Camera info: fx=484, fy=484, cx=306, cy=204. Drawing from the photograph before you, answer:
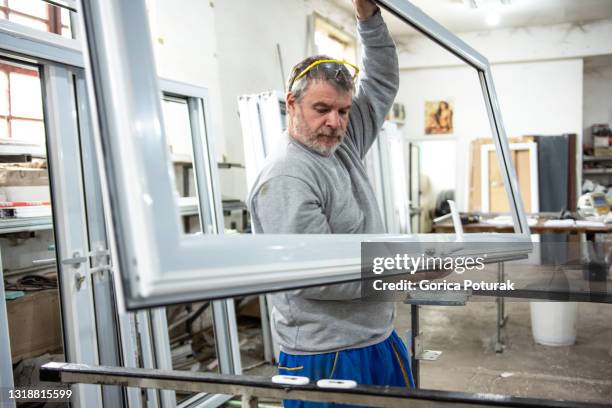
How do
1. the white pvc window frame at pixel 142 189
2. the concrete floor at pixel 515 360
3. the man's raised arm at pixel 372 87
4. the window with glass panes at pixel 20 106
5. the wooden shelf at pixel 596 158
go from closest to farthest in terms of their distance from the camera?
the white pvc window frame at pixel 142 189 < the man's raised arm at pixel 372 87 < the window with glass panes at pixel 20 106 < the concrete floor at pixel 515 360 < the wooden shelf at pixel 596 158

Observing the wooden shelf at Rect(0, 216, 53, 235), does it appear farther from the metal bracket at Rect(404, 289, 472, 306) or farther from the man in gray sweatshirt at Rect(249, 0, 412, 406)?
the metal bracket at Rect(404, 289, 472, 306)

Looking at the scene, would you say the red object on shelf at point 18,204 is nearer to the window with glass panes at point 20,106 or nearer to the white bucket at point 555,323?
the window with glass panes at point 20,106

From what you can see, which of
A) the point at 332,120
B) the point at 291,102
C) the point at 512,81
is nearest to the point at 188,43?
the point at 291,102

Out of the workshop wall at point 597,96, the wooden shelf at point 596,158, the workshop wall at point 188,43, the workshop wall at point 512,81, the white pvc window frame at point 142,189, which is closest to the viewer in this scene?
the white pvc window frame at point 142,189

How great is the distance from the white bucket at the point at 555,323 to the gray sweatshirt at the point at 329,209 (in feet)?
9.23

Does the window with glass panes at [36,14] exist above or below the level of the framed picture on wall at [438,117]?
above

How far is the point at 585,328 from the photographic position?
4035 mm

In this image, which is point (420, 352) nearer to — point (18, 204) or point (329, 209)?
point (329, 209)

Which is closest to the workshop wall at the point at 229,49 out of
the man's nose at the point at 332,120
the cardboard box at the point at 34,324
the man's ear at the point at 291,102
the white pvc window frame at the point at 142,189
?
the cardboard box at the point at 34,324

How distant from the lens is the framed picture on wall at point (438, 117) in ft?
26.1

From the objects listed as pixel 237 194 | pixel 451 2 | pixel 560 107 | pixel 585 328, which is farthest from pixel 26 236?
pixel 560 107

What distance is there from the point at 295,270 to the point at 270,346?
2.81 m

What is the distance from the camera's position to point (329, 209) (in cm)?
119

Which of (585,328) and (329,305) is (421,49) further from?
(329,305)
